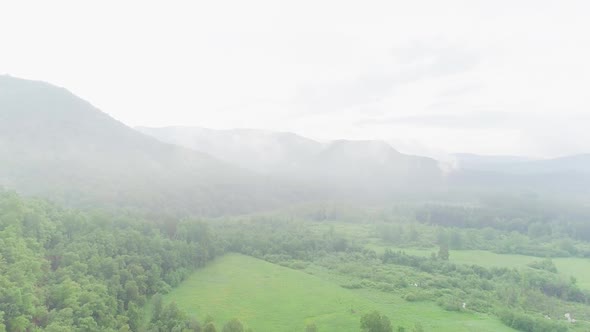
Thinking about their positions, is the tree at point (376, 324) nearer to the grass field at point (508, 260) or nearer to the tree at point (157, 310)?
the tree at point (157, 310)

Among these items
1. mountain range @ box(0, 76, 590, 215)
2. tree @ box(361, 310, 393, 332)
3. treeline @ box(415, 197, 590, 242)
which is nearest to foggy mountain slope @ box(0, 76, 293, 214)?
mountain range @ box(0, 76, 590, 215)

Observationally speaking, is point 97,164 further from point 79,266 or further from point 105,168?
point 79,266

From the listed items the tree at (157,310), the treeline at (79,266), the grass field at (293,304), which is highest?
the treeline at (79,266)

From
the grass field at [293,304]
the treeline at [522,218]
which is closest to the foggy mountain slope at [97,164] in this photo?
the grass field at [293,304]

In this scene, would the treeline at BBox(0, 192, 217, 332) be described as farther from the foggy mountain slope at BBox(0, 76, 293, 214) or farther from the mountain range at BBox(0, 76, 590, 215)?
the foggy mountain slope at BBox(0, 76, 293, 214)

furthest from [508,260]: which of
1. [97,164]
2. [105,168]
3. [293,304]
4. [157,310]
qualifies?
[97,164]
